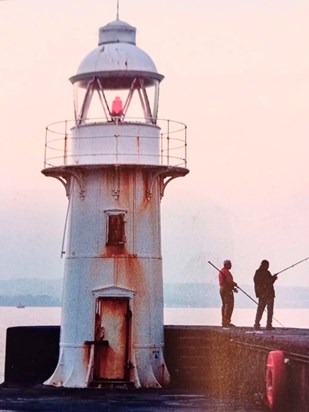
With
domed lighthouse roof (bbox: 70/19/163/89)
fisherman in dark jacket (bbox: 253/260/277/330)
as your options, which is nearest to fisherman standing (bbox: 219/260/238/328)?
fisherman in dark jacket (bbox: 253/260/277/330)

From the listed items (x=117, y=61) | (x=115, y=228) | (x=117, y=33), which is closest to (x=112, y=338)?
(x=115, y=228)

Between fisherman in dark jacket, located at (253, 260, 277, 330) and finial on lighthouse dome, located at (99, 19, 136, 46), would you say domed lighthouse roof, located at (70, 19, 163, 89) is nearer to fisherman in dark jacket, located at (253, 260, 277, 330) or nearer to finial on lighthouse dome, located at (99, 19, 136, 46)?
finial on lighthouse dome, located at (99, 19, 136, 46)

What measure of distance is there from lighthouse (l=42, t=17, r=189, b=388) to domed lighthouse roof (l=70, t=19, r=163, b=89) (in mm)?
23

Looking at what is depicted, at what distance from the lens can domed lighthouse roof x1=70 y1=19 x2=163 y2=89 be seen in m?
22.9

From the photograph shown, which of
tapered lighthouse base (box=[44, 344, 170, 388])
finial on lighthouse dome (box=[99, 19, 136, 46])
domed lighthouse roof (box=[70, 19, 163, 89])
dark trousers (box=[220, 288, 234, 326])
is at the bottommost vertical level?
tapered lighthouse base (box=[44, 344, 170, 388])

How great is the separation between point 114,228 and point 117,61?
151 inches

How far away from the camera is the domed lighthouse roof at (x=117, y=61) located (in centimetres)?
2289

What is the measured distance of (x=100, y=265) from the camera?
22812 mm

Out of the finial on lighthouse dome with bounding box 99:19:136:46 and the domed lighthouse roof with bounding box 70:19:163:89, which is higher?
the finial on lighthouse dome with bounding box 99:19:136:46

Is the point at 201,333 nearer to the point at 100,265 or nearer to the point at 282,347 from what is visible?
the point at 100,265

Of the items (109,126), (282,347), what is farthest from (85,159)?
(282,347)

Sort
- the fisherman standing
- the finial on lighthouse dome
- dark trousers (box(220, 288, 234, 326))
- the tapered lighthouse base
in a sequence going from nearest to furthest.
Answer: the tapered lighthouse base
the fisherman standing
dark trousers (box(220, 288, 234, 326))
the finial on lighthouse dome

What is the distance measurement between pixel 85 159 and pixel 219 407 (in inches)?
285

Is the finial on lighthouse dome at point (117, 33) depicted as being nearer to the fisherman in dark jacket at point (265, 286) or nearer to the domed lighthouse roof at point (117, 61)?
the domed lighthouse roof at point (117, 61)
